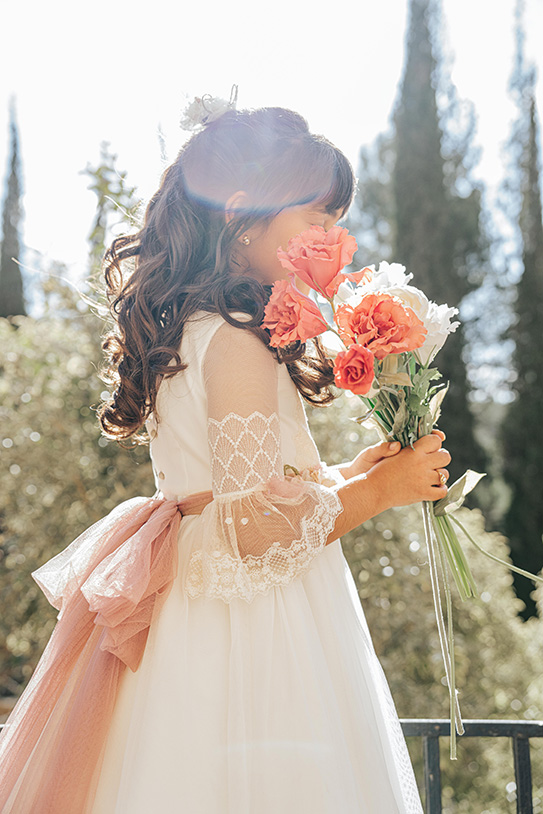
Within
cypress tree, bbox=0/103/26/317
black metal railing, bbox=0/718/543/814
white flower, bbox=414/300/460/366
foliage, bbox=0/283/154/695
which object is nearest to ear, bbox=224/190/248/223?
white flower, bbox=414/300/460/366

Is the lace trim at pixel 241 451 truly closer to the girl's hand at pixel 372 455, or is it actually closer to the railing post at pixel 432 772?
the girl's hand at pixel 372 455

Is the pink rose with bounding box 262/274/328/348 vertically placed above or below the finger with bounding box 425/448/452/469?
above

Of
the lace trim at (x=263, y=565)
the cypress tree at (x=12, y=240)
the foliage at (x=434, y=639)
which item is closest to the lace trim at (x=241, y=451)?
the lace trim at (x=263, y=565)

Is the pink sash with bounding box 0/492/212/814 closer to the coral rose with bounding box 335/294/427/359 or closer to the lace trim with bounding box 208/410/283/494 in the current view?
the lace trim with bounding box 208/410/283/494

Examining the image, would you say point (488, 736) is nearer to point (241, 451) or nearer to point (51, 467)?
point (241, 451)

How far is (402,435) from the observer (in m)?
1.27

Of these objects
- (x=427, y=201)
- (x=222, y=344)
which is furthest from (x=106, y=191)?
(x=427, y=201)

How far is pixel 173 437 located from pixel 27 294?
11.5 m

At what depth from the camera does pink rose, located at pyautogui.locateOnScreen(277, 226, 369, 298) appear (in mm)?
1176

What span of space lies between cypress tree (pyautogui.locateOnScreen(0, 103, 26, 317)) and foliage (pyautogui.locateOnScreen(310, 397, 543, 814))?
8.79 meters

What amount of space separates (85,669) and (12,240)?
483 inches

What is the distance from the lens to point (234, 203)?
54.4 inches

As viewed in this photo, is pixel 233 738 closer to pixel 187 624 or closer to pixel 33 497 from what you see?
pixel 187 624

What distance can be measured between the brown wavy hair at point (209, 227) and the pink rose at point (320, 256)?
0.40 feet
